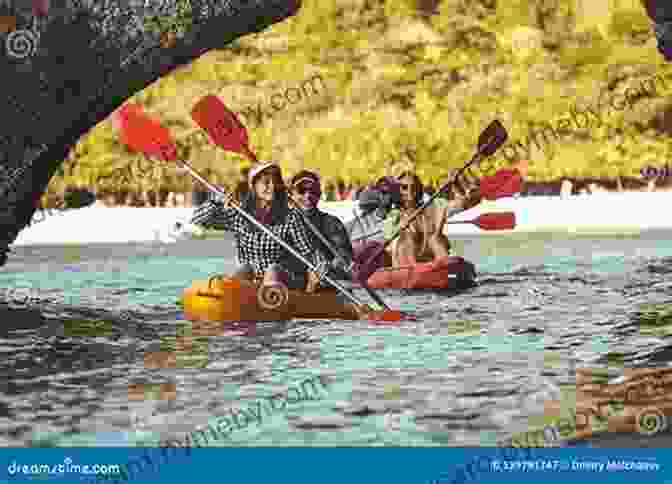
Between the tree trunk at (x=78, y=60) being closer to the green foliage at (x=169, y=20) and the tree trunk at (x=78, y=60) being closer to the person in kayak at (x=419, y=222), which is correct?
the green foliage at (x=169, y=20)

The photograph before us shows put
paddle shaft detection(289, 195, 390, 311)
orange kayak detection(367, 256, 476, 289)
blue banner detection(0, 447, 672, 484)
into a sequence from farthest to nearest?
orange kayak detection(367, 256, 476, 289), paddle shaft detection(289, 195, 390, 311), blue banner detection(0, 447, 672, 484)

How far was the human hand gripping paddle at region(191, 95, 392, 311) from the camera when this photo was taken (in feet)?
19.4

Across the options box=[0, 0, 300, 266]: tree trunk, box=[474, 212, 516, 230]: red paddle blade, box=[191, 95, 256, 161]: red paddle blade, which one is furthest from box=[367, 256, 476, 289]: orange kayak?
box=[0, 0, 300, 266]: tree trunk

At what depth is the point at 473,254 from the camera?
25.0 ft

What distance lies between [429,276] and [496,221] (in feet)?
1.71

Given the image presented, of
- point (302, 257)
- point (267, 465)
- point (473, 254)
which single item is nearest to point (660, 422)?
point (267, 465)

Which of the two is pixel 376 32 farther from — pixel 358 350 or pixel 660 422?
pixel 660 422

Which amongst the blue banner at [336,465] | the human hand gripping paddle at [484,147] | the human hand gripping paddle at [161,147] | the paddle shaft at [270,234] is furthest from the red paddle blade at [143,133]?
the blue banner at [336,465]

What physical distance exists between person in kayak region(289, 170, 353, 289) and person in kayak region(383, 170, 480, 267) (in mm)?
618

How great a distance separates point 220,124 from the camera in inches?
235

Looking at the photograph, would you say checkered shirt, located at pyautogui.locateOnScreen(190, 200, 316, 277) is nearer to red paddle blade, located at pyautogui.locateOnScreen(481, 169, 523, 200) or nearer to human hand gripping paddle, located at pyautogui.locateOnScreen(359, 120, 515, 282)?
human hand gripping paddle, located at pyautogui.locateOnScreen(359, 120, 515, 282)

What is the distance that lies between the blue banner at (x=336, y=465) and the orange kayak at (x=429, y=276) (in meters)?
2.43

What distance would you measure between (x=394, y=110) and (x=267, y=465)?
3.60m

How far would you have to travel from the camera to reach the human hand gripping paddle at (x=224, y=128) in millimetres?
5906
